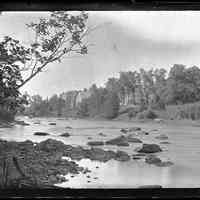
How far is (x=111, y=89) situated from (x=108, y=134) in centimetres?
41

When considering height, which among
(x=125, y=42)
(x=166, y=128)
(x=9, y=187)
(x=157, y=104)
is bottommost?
(x=9, y=187)

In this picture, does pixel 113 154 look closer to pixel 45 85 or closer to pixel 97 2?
pixel 45 85

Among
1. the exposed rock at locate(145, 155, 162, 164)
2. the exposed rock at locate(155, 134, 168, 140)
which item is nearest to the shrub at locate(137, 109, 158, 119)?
the exposed rock at locate(155, 134, 168, 140)

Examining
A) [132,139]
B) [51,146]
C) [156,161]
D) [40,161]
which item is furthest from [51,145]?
[156,161]

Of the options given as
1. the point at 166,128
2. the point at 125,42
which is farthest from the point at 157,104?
the point at 125,42

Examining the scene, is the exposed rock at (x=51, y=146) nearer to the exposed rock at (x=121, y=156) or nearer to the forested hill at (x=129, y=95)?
the forested hill at (x=129, y=95)

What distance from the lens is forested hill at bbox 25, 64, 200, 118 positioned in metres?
3.12

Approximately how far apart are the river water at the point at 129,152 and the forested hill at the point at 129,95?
102 mm

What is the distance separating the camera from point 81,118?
3148 millimetres

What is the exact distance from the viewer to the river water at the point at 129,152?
3.00m

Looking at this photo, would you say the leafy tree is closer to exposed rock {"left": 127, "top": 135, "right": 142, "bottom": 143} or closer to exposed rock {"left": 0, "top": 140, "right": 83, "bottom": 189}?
exposed rock {"left": 127, "top": 135, "right": 142, "bottom": 143}

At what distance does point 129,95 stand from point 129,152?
516 mm

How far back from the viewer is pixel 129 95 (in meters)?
3.15

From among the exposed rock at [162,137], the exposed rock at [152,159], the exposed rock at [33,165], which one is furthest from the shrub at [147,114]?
the exposed rock at [33,165]
